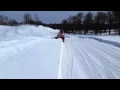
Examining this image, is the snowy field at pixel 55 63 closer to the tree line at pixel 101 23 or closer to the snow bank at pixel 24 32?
the tree line at pixel 101 23

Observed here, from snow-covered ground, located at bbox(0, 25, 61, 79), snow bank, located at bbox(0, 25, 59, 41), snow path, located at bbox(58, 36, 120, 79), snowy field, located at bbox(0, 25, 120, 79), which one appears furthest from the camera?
snow bank, located at bbox(0, 25, 59, 41)

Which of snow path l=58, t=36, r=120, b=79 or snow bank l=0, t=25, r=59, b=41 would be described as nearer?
snow path l=58, t=36, r=120, b=79

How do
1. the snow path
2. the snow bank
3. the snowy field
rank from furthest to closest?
the snow bank, the snow path, the snowy field

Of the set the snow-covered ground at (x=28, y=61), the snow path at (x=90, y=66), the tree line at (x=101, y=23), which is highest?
the tree line at (x=101, y=23)

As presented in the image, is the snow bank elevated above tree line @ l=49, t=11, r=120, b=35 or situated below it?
below

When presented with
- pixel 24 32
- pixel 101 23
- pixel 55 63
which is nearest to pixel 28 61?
pixel 55 63

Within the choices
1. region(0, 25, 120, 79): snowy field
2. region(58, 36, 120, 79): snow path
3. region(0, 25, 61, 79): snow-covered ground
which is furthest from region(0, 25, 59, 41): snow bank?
region(58, 36, 120, 79): snow path

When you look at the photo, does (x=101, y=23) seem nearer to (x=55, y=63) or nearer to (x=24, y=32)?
(x=55, y=63)

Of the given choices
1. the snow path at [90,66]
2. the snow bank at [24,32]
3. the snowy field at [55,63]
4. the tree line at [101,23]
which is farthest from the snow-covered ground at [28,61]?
the snow bank at [24,32]

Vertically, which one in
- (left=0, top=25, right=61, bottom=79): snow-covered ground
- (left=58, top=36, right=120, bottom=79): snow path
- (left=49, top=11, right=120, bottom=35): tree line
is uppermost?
(left=49, top=11, right=120, bottom=35): tree line

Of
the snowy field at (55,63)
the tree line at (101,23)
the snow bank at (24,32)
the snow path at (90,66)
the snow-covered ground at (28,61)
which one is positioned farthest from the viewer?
the snow bank at (24,32)

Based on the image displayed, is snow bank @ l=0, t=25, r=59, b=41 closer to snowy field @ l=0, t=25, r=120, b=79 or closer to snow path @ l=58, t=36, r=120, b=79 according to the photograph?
snowy field @ l=0, t=25, r=120, b=79
